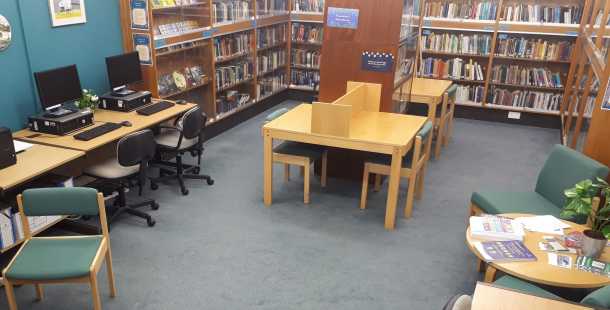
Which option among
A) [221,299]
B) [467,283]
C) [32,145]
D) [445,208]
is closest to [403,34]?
[445,208]

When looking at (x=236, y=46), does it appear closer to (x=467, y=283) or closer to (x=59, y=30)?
(x=59, y=30)

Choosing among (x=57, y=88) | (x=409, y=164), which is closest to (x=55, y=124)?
(x=57, y=88)

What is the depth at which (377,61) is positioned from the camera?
478cm

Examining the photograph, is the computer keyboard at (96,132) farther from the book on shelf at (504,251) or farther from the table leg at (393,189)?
the book on shelf at (504,251)

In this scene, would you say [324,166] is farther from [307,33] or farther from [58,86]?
[307,33]

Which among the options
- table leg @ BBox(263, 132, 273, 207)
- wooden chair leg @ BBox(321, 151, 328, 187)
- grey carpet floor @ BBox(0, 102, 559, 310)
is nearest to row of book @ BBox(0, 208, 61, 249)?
grey carpet floor @ BBox(0, 102, 559, 310)

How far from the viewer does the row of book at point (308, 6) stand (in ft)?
26.6

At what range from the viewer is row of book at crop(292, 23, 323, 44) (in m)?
8.23

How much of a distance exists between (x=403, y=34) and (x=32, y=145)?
3.57 m

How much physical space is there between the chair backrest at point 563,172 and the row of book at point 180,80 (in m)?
4.06

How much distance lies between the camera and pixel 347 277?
3600 millimetres

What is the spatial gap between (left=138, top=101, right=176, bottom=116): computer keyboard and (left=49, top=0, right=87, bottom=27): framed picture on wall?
3.33ft

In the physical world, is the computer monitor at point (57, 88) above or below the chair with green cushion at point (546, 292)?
→ above

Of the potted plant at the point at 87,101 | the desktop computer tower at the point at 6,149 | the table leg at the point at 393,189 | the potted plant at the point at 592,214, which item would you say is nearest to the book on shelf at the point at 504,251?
the potted plant at the point at 592,214
